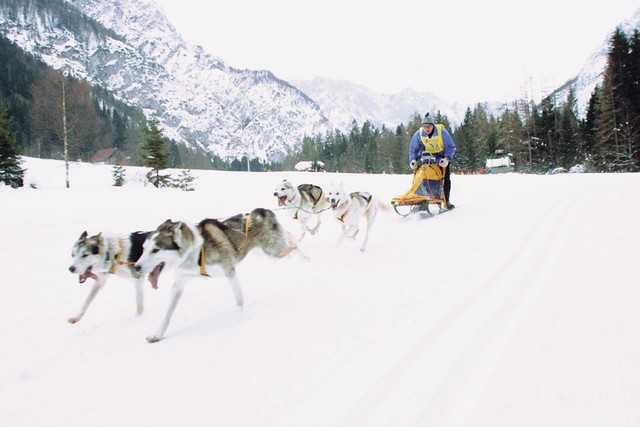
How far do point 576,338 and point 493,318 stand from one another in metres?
0.55

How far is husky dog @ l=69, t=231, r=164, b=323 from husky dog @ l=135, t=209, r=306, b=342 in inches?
26.2

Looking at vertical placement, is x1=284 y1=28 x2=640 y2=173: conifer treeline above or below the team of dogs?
above

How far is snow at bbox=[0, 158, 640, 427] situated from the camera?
196 centimetres

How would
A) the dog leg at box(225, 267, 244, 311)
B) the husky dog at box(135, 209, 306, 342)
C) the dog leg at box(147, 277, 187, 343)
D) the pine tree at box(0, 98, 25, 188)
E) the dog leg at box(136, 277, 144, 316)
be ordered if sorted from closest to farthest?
the dog leg at box(147, 277, 187, 343) < the husky dog at box(135, 209, 306, 342) < the dog leg at box(225, 267, 244, 311) < the dog leg at box(136, 277, 144, 316) < the pine tree at box(0, 98, 25, 188)

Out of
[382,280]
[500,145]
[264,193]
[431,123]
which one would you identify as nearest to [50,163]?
[264,193]

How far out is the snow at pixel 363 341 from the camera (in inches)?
77.3

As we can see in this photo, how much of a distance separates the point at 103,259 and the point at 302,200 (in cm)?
436

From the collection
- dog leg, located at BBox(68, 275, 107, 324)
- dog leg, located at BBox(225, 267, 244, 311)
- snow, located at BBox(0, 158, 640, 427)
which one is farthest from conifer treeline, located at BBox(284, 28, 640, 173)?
dog leg, located at BBox(68, 275, 107, 324)

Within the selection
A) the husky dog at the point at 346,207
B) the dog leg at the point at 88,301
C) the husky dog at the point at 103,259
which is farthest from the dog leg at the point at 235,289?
the husky dog at the point at 346,207

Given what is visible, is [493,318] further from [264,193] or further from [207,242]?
[264,193]

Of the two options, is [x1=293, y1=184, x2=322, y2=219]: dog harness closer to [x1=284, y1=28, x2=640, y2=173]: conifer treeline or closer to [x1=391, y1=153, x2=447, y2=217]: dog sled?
[x1=391, y1=153, x2=447, y2=217]: dog sled

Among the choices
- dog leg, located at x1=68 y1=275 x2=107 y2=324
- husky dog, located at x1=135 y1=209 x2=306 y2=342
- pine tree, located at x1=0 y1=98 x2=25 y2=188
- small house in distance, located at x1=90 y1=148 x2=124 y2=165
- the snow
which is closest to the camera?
the snow

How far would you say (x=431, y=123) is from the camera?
354 inches

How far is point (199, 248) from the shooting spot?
3646mm
